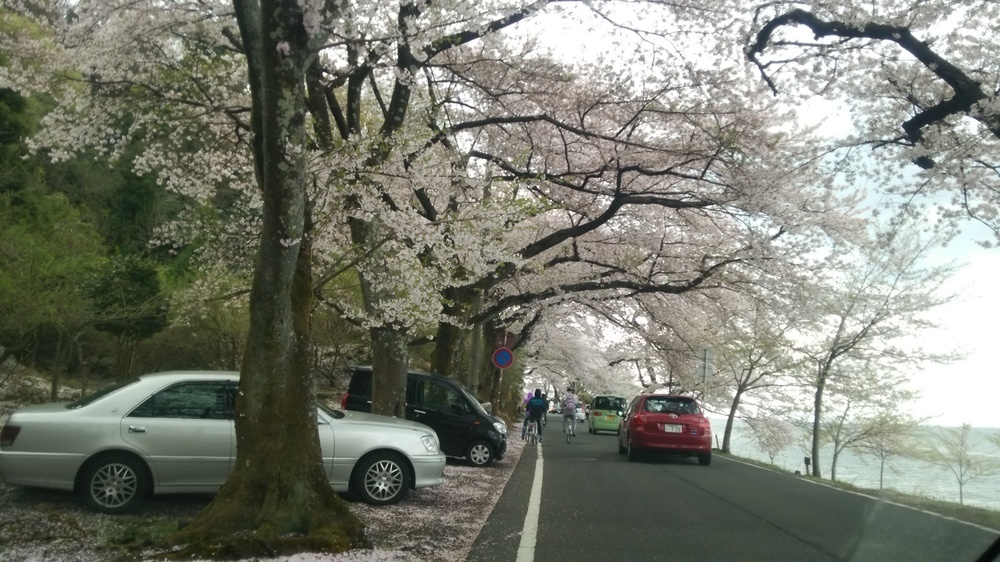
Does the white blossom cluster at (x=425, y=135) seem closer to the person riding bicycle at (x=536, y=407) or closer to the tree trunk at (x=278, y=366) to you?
the tree trunk at (x=278, y=366)

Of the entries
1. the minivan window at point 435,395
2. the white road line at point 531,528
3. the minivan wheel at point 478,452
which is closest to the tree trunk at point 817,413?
the minivan wheel at point 478,452

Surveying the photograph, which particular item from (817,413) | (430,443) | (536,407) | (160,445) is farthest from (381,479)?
(817,413)

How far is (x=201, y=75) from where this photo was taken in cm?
1348

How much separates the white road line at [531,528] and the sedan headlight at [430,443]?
4.44 ft

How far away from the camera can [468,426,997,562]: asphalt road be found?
24.4 ft

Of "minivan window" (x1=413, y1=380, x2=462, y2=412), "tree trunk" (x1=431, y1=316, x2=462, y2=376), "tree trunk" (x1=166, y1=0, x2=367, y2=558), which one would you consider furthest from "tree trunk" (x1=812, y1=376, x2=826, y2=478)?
"tree trunk" (x1=166, y1=0, x2=367, y2=558)

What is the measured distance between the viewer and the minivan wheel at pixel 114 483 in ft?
26.6

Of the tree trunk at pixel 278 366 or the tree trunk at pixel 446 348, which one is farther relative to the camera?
the tree trunk at pixel 446 348

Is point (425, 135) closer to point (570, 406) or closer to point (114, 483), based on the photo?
point (114, 483)

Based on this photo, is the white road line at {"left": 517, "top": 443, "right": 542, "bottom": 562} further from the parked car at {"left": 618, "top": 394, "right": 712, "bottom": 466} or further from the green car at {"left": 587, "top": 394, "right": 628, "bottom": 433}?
the green car at {"left": 587, "top": 394, "right": 628, "bottom": 433}

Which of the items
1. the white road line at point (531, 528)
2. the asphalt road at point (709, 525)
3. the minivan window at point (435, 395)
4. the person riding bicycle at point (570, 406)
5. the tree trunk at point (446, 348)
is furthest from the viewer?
the person riding bicycle at point (570, 406)

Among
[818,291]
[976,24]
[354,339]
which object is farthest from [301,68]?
[354,339]

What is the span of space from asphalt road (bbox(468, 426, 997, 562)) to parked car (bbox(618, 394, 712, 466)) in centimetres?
359

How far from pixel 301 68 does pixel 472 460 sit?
10.7 metres
